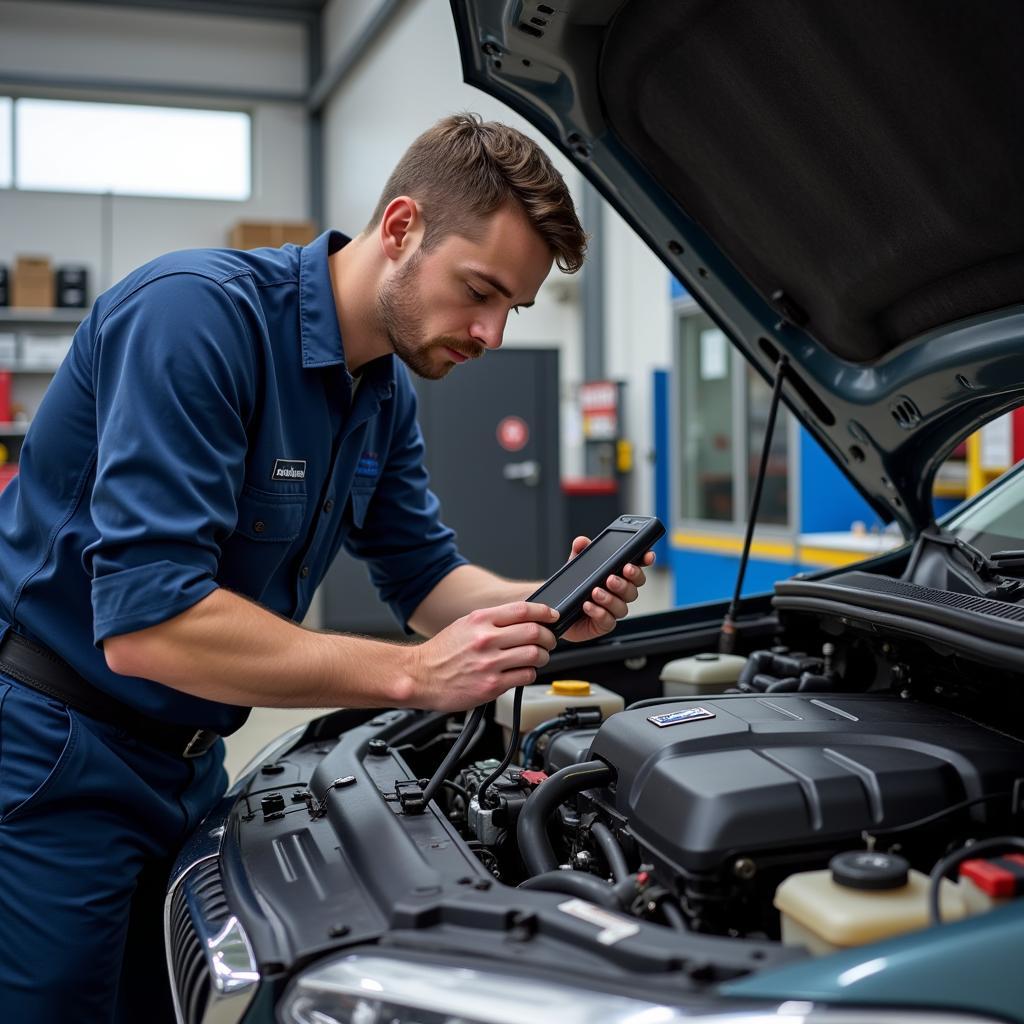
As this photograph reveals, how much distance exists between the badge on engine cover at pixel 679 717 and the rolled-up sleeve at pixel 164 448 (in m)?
0.48

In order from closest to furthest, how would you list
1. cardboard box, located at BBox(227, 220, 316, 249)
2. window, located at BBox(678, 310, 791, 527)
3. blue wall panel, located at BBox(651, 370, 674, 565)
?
window, located at BBox(678, 310, 791, 527) → blue wall panel, located at BBox(651, 370, 674, 565) → cardboard box, located at BBox(227, 220, 316, 249)

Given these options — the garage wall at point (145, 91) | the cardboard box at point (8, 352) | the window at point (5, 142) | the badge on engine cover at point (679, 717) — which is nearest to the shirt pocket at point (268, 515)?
the badge on engine cover at point (679, 717)

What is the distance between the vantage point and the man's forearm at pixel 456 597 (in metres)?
1.68

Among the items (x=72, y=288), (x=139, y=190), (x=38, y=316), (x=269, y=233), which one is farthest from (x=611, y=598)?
(x=139, y=190)

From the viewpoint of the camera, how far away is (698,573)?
5555 millimetres

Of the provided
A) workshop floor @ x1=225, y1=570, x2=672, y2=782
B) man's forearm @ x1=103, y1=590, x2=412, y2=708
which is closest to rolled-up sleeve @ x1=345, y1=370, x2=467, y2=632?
man's forearm @ x1=103, y1=590, x2=412, y2=708

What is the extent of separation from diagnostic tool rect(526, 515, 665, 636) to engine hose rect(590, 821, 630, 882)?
0.73 ft

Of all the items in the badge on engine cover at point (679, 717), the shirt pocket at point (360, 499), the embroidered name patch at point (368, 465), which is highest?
the embroidered name patch at point (368, 465)

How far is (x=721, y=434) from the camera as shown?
558 centimetres

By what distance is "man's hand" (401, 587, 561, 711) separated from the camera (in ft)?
3.72

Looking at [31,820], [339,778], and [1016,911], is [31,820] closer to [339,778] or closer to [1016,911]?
[339,778]

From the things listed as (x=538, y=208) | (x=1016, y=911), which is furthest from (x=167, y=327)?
(x=1016, y=911)

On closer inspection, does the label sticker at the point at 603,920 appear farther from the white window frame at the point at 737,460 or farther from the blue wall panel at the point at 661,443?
the blue wall panel at the point at 661,443

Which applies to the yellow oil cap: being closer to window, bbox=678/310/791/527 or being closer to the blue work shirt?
the blue work shirt
